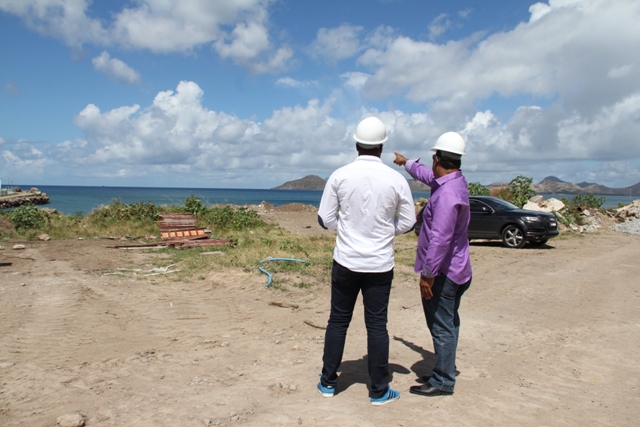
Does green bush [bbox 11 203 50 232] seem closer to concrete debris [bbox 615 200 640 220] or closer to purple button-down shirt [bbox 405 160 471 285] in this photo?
purple button-down shirt [bbox 405 160 471 285]

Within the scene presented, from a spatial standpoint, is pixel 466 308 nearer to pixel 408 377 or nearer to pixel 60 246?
pixel 408 377

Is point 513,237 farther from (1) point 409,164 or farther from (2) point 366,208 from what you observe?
(2) point 366,208

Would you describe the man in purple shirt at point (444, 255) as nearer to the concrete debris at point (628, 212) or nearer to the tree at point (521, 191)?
the tree at point (521, 191)

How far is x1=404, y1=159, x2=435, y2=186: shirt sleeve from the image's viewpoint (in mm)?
4199

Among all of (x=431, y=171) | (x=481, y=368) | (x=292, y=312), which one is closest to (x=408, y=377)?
(x=481, y=368)

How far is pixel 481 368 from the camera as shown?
191 inches

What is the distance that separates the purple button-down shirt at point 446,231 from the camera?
3.81 metres

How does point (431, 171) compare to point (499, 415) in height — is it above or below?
above

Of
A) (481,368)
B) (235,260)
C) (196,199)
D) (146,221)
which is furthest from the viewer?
(196,199)

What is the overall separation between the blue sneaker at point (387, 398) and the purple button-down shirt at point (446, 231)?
99 cm

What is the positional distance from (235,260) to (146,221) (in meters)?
8.33

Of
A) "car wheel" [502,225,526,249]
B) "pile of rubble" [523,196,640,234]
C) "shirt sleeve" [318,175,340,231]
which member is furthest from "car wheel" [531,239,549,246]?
"shirt sleeve" [318,175,340,231]

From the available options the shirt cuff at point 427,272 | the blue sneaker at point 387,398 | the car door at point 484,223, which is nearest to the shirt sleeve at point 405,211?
the shirt cuff at point 427,272

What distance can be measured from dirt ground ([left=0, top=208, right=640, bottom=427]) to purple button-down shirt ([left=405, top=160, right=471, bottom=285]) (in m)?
1.08
